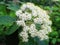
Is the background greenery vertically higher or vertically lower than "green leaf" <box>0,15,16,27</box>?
lower

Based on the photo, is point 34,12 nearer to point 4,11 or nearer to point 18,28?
point 18,28

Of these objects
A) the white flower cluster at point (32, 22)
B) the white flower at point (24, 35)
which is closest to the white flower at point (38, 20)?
the white flower cluster at point (32, 22)

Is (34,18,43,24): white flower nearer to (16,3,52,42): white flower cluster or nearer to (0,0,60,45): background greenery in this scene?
(16,3,52,42): white flower cluster

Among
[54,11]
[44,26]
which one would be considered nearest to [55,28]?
[54,11]

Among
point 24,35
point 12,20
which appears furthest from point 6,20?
point 24,35

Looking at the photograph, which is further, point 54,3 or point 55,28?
point 54,3

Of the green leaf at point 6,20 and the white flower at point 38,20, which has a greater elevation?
the white flower at point 38,20

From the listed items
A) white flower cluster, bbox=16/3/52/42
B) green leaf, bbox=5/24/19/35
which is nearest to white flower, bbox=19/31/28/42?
white flower cluster, bbox=16/3/52/42

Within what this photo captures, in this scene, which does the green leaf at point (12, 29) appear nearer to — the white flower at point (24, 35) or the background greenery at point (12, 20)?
the background greenery at point (12, 20)
